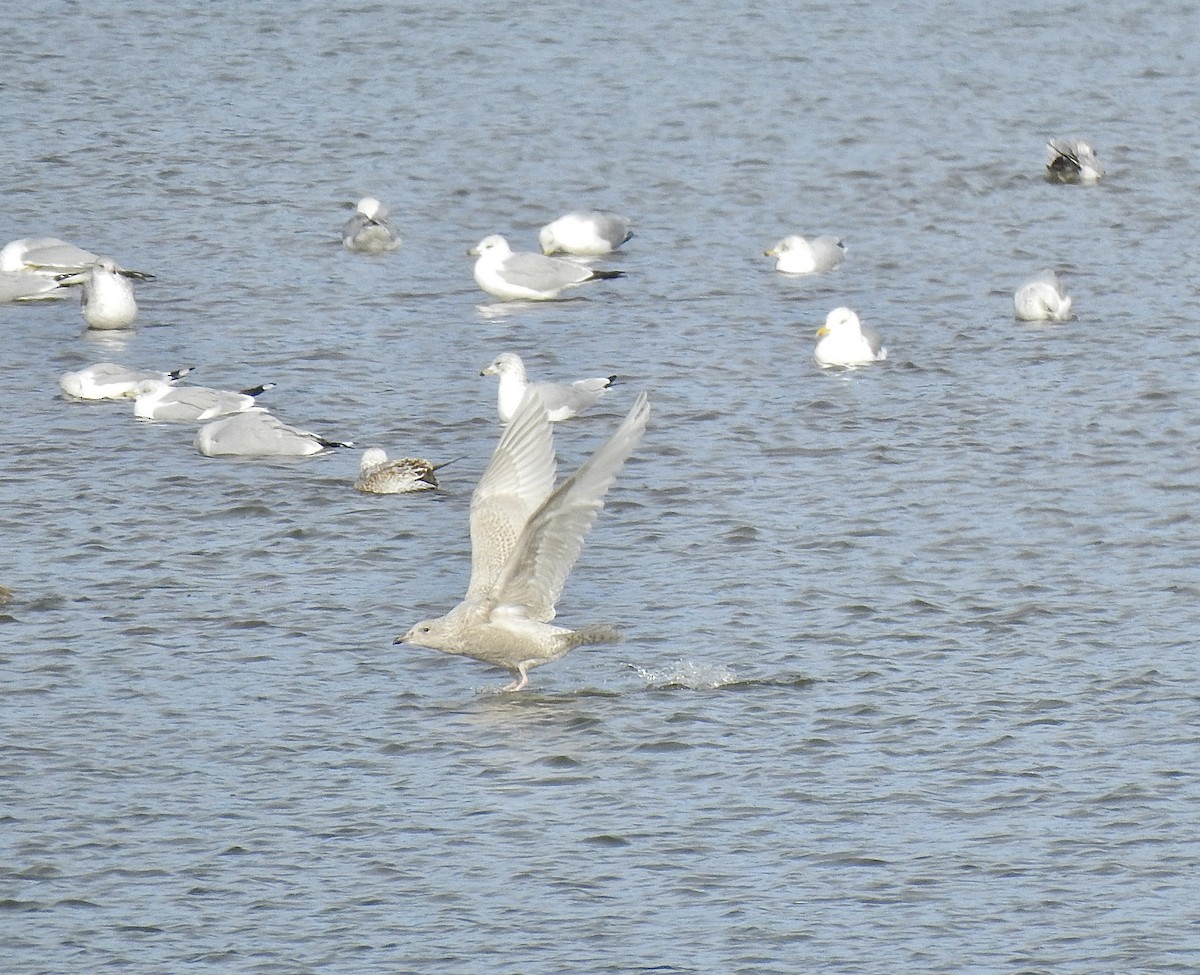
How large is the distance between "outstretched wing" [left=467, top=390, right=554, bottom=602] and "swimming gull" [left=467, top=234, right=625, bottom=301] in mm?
6386

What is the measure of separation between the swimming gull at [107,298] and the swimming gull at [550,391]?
3.13m

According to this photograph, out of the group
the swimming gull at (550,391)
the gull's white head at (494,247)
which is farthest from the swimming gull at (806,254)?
the swimming gull at (550,391)

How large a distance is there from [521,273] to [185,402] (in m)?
3.60

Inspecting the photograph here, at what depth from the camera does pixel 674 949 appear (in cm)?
712

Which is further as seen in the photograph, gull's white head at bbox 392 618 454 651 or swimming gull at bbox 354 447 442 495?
swimming gull at bbox 354 447 442 495

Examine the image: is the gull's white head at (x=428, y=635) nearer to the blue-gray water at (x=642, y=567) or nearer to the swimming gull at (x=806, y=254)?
the blue-gray water at (x=642, y=567)

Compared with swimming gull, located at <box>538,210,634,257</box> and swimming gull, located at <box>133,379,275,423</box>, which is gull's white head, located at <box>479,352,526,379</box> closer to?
swimming gull, located at <box>133,379,275,423</box>

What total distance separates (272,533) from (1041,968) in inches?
211

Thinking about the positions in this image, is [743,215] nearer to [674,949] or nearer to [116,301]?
[116,301]

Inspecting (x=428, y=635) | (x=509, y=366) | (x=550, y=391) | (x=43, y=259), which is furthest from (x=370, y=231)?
(x=428, y=635)

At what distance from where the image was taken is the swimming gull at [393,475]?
11.6 meters

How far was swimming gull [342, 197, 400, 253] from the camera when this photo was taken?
17.0 m

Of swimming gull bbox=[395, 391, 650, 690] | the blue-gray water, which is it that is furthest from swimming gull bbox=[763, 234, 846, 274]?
swimming gull bbox=[395, 391, 650, 690]

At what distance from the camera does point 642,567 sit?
10.8 m
